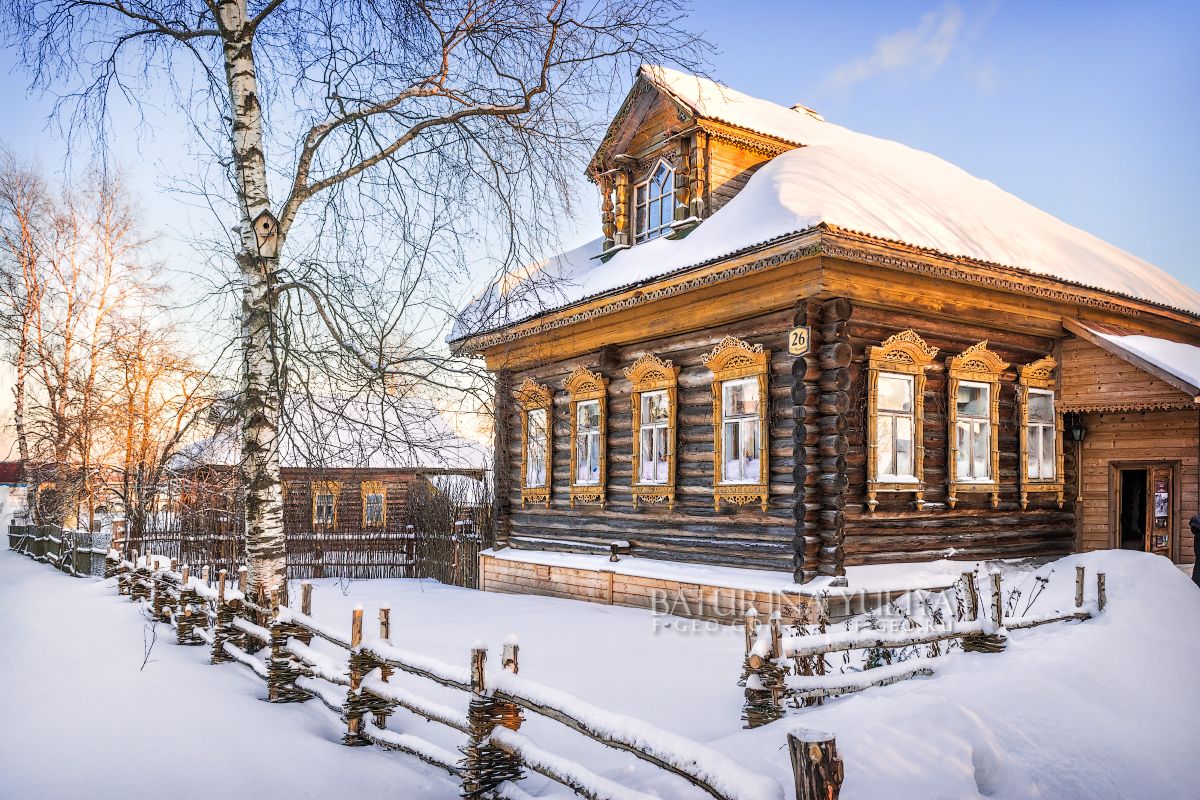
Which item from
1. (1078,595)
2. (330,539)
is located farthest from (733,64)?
(330,539)

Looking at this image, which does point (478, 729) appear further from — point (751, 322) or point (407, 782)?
point (751, 322)

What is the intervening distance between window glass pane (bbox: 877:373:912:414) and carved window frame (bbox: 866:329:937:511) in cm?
7

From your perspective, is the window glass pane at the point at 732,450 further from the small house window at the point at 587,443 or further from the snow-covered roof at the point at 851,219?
the small house window at the point at 587,443

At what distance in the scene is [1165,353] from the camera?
12023 millimetres

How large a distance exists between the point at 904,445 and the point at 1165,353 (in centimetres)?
412

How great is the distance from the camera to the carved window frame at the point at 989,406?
→ 465 inches

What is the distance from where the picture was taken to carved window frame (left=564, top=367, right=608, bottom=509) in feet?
47.2

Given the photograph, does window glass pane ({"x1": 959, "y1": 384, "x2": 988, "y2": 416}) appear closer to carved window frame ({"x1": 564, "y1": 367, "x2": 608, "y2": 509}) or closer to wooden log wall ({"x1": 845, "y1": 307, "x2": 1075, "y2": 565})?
wooden log wall ({"x1": 845, "y1": 307, "x2": 1075, "y2": 565})

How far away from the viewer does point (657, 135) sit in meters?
14.8

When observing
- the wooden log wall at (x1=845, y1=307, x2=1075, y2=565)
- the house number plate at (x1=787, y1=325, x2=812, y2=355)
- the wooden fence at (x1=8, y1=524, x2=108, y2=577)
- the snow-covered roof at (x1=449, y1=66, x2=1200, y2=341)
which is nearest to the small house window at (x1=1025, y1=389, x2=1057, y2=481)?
the wooden log wall at (x1=845, y1=307, x2=1075, y2=565)

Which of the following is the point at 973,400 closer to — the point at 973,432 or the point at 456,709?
the point at 973,432

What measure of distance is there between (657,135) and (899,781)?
12.1 meters

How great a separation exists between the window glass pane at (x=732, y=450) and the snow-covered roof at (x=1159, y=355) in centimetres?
539

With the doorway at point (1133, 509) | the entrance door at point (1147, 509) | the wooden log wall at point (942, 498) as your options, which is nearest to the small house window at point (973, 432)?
the wooden log wall at point (942, 498)
